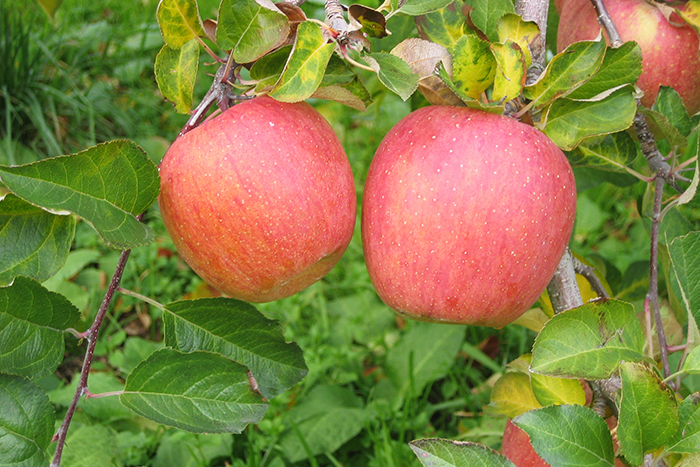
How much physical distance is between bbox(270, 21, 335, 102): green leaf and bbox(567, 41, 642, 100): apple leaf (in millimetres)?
316

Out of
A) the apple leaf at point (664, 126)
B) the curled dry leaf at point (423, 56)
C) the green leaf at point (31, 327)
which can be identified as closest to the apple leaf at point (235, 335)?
the green leaf at point (31, 327)

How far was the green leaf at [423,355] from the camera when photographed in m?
1.44

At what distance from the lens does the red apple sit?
88cm

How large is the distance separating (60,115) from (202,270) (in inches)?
67.8

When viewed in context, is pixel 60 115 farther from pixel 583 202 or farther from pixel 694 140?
pixel 694 140

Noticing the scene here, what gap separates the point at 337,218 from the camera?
76 centimetres

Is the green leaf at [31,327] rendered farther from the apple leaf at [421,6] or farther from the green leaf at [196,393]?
the apple leaf at [421,6]

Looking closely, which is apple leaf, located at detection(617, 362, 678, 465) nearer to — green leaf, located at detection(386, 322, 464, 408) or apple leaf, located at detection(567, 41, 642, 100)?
apple leaf, located at detection(567, 41, 642, 100)

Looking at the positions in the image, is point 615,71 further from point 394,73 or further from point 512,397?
point 512,397

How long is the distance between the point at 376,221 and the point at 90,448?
0.68m

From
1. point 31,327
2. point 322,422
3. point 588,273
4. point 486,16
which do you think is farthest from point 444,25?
point 322,422

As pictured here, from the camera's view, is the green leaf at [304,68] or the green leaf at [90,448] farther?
the green leaf at [90,448]

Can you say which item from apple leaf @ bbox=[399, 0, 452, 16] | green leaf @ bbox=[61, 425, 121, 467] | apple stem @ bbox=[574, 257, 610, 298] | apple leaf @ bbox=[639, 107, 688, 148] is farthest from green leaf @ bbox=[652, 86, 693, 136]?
green leaf @ bbox=[61, 425, 121, 467]

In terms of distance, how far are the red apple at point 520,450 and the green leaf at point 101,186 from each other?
57 cm
